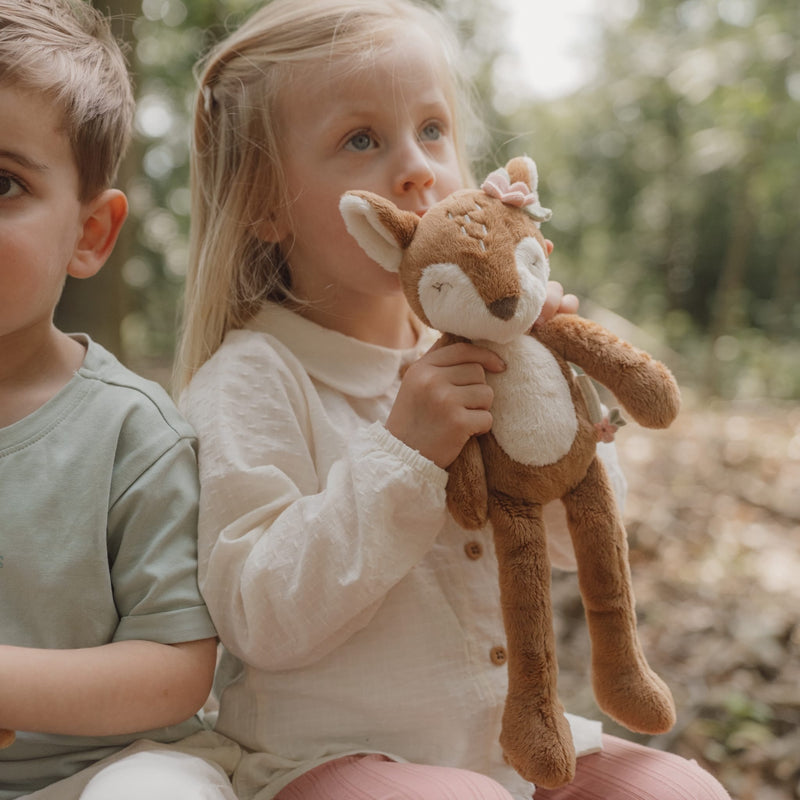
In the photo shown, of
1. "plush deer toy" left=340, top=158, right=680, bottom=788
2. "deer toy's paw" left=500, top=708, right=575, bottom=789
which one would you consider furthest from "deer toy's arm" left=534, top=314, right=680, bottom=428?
"deer toy's paw" left=500, top=708, right=575, bottom=789

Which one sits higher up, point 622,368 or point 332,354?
point 622,368

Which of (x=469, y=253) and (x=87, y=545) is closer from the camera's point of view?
(x=469, y=253)

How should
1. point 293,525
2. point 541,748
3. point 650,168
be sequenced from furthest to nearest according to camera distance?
1. point 650,168
2. point 293,525
3. point 541,748

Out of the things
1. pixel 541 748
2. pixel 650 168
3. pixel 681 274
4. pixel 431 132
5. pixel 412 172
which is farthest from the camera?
pixel 650 168

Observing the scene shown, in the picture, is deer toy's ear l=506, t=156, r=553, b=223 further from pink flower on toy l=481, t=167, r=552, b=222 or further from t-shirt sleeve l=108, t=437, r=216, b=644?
t-shirt sleeve l=108, t=437, r=216, b=644

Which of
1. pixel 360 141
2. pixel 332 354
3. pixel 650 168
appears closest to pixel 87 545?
pixel 332 354

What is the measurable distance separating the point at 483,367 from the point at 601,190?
45.8 ft

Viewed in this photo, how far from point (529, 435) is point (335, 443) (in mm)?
316

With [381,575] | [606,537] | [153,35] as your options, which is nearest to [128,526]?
[381,575]

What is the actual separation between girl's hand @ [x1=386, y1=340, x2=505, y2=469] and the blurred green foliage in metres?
0.71

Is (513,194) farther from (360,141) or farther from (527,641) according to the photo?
(527,641)

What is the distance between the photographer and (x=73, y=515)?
3.45ft

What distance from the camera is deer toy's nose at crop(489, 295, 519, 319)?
0.93 m

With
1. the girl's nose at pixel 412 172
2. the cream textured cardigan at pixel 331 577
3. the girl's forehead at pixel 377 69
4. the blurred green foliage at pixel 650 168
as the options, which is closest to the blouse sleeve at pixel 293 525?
the cream textured cardigan at pixel 331 577
